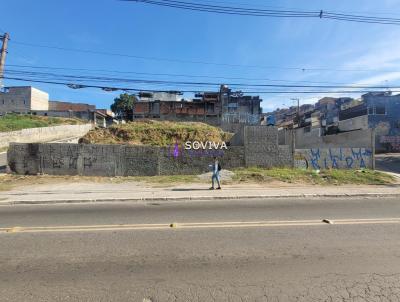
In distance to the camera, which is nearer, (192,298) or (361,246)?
(192,298)

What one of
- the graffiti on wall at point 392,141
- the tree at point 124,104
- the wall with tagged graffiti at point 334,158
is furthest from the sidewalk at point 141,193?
the tree at point 124,104

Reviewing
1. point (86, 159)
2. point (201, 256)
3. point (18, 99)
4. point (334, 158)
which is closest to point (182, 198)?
point (201, 256)

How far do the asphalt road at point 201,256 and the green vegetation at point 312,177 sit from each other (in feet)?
26.9

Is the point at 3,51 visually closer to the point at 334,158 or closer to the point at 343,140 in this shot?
the point at 334,158

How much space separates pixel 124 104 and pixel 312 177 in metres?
71.1

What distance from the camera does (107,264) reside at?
5148 millimetres

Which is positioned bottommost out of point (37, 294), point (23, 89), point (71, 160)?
point (37, 294)

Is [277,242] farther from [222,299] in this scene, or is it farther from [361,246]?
[222,299]

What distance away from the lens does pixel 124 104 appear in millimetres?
83750

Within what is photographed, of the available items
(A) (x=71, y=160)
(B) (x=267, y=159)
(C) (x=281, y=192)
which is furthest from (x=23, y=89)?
(C) (x=281, y=192)

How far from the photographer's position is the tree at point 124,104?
8338 centimetres

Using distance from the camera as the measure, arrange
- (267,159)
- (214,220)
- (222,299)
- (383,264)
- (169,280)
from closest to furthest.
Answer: (222,299), (169,280), (383,264), (214,220), (267,159)

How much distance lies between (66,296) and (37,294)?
376 mm

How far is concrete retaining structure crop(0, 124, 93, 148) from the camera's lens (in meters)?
36.1
